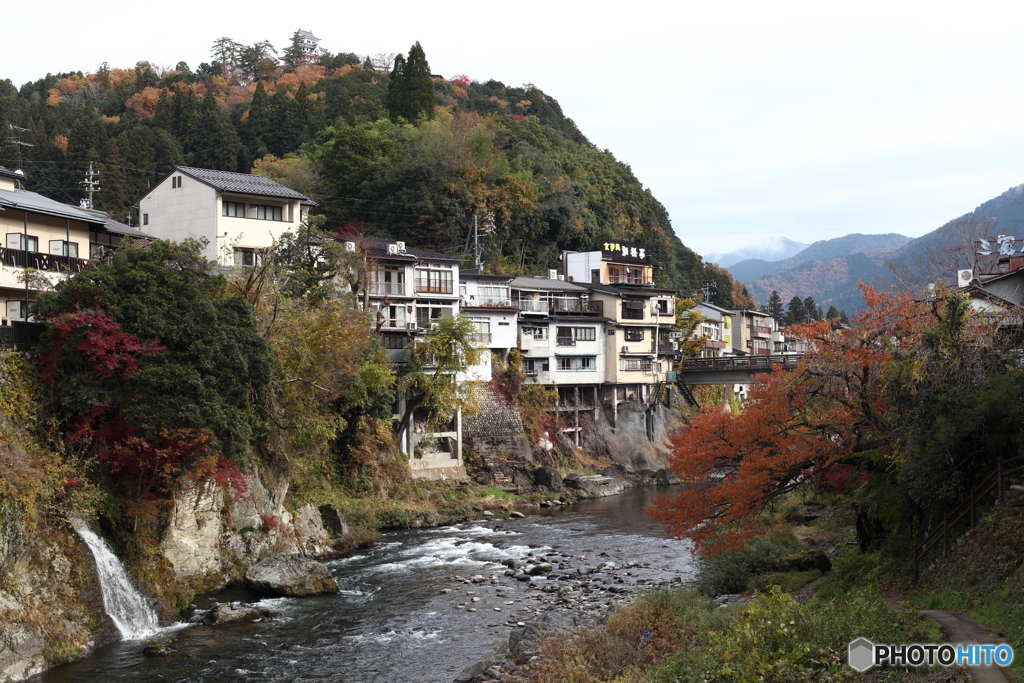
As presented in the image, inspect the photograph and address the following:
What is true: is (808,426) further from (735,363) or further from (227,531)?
(735,363)

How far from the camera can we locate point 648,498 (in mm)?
47719

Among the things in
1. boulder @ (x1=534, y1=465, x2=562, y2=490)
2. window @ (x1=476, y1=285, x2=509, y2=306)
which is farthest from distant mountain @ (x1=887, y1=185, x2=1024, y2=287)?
window @ (x1=476, y1=285, x2=509, y2=306)

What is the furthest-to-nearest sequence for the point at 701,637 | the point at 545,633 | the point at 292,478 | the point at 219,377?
the point at 292,478 < the point at 219,377 < the point at 545,633 < the point at 701,637

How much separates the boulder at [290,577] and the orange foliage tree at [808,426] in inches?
416

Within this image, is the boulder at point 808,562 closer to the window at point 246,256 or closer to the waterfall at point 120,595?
the waterfall at point 120,595

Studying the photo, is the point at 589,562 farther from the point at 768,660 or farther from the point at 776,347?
the point at 776,347

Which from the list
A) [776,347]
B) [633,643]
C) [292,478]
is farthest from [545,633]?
[776,347]

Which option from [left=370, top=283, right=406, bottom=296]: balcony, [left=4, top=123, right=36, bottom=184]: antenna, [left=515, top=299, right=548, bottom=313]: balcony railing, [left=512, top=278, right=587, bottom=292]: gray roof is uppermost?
[left=4, top=123, right=36, bottom=184]: antenna

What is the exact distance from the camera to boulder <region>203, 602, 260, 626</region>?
22109 millimetres

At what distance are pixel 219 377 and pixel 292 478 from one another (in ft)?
32.1

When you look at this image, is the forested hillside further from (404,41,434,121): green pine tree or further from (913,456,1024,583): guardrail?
(913,456,1024,583): guardrail

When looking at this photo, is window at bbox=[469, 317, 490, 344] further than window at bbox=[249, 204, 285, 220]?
Yes

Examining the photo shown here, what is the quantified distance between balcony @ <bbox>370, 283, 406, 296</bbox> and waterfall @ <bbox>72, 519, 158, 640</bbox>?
24344 mm

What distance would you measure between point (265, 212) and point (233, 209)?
1.56 meters
